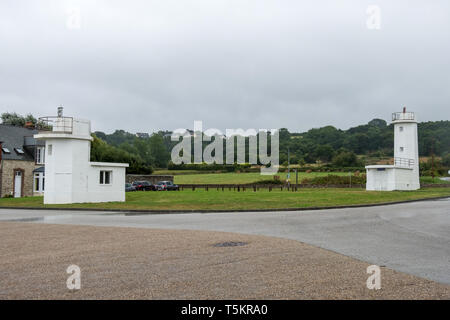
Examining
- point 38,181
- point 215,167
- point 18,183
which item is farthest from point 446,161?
point 18,183

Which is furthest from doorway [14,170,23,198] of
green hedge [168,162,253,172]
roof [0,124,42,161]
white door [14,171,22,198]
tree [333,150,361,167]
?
tree [333,150,361,167]

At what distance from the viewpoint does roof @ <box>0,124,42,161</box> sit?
152 feet

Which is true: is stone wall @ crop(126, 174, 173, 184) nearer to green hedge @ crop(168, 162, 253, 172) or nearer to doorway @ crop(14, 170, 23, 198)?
doorway @ crop(14, 170, 23, 198)

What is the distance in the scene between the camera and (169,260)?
29.5ft

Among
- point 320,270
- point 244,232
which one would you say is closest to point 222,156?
point 244,232

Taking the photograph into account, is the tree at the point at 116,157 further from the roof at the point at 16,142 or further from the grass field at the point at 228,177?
the roof at the point at 16,142

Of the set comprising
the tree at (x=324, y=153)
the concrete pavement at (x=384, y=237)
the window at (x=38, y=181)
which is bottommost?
Result: the concrete pavement at (x=384, y=237)

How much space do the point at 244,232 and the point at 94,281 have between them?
7622 mm

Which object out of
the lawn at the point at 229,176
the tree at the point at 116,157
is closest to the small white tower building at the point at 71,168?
the tree at the point at 116,157

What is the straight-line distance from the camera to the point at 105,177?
1336 inches

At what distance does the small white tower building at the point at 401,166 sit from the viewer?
4644 centimetres

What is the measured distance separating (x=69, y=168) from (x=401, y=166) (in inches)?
1344
